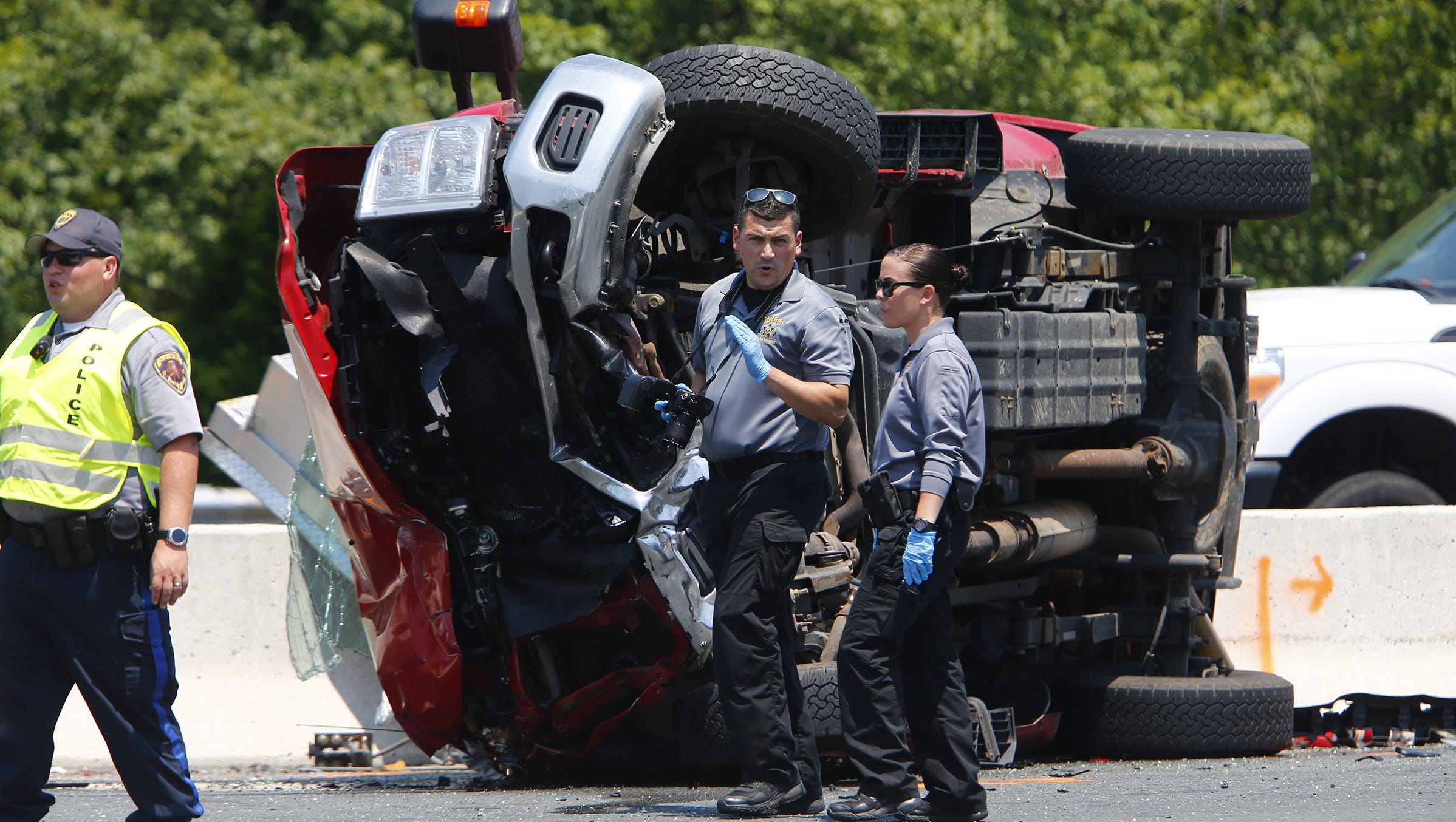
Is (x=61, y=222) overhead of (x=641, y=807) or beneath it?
overhead

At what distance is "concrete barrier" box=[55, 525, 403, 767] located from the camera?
7.11 meters

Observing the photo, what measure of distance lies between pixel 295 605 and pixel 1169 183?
3788 mm

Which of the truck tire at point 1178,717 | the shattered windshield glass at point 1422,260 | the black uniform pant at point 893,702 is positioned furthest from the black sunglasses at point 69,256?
the shattered windshield glass at point 1422,260

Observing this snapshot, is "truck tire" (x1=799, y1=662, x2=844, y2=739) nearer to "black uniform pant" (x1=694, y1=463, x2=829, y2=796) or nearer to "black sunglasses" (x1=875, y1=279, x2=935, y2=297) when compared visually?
"black uniform pant" (x1=694, y1=463, x2=829, y2=796)

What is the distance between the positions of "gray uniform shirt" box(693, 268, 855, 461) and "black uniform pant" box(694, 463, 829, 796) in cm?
9

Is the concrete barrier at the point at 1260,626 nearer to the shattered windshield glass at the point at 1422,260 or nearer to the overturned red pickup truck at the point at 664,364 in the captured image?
the overturned red pickup truck at the point at 664,364

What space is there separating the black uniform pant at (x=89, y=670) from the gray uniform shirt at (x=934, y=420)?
207cm

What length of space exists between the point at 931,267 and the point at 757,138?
894 mm

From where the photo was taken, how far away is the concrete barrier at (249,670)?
23.3ft

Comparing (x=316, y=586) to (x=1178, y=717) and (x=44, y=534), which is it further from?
(x=1178, y=717)

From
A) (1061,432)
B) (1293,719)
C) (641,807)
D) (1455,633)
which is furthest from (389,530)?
(1455,633)

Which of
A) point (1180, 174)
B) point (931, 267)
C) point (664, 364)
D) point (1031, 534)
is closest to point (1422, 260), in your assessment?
point (1180, 174)

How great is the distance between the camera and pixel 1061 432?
21.9 feet

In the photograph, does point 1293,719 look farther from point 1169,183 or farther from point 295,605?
point 295,605
